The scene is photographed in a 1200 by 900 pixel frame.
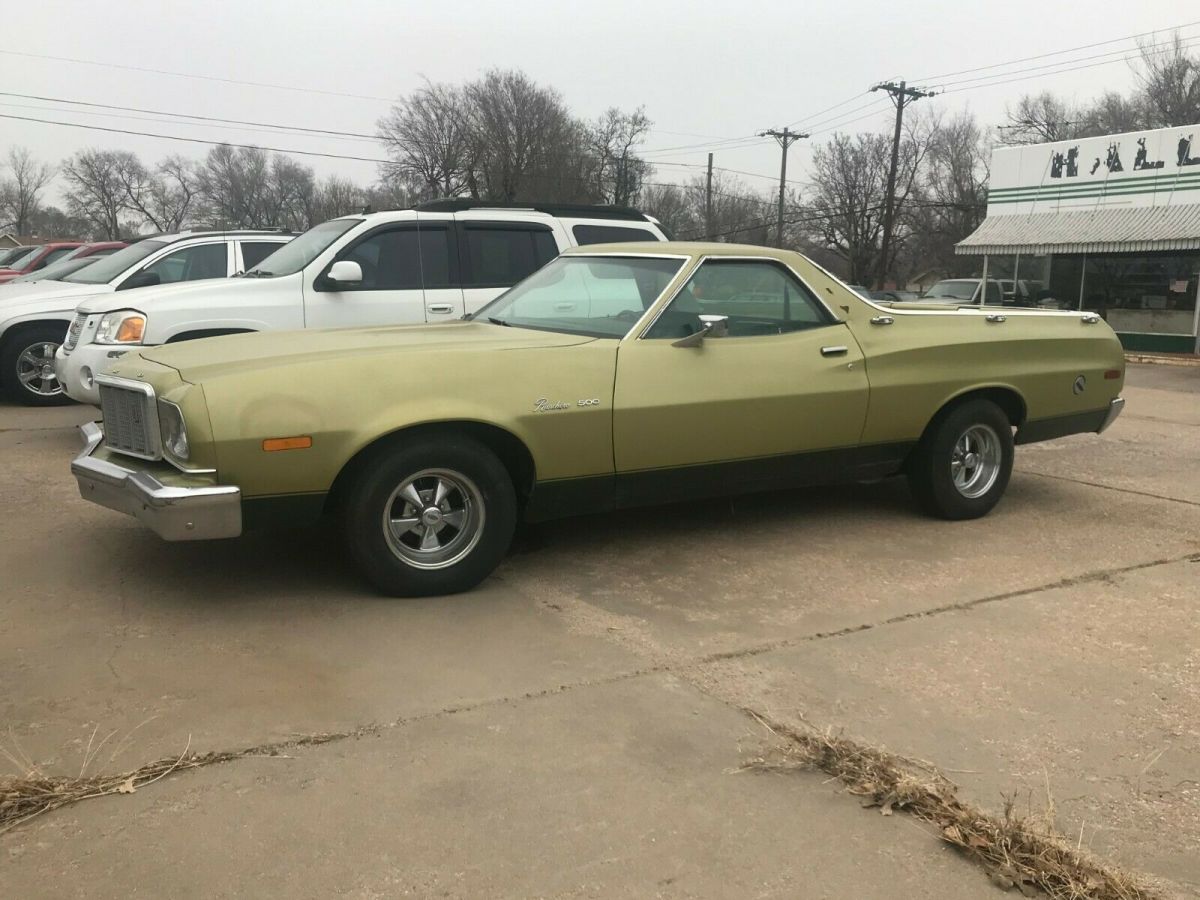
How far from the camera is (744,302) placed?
549 centimetres

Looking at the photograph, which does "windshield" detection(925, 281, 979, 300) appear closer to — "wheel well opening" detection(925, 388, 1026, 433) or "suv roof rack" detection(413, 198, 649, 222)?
"suv roof rack" detection(413, 198, 649, 222)

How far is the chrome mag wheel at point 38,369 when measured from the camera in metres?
10.0

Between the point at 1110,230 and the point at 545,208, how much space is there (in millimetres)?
17519

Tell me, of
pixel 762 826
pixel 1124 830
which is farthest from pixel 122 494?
pixel 1124 830

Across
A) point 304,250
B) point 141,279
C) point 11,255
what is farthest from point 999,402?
point 11,255

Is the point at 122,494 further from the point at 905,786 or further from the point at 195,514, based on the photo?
the point at 905,786

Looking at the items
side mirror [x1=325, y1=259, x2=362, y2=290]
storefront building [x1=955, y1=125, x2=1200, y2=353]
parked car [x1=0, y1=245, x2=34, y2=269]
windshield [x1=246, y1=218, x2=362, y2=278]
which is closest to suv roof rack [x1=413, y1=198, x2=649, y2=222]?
windshield [x1=246, y1=218, x2=362, y2=278]

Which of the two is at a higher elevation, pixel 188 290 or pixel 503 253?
pixel 503 253

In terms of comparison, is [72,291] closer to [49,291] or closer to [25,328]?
[49,291]

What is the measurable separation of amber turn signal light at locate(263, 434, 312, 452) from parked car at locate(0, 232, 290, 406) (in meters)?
6.42

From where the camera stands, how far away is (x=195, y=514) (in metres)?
4.00

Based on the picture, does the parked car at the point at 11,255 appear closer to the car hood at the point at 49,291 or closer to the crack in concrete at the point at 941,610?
the car hood at the point at 49,291

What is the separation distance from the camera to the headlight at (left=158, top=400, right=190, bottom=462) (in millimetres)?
4109

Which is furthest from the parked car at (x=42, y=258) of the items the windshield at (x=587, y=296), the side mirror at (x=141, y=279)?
the windshield at (x=587, y=296)
